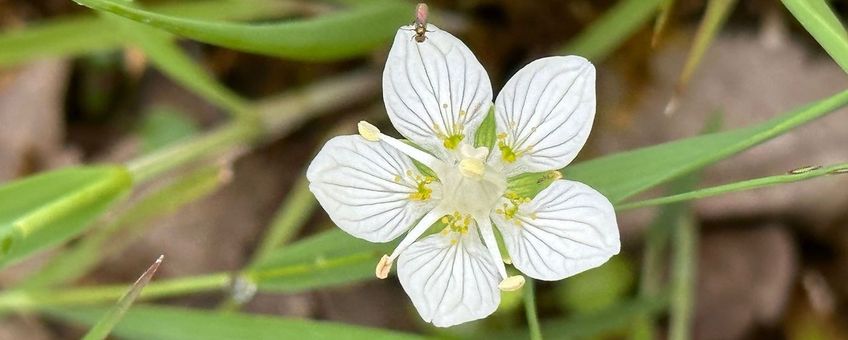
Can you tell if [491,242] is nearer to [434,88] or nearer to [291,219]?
[434,88]

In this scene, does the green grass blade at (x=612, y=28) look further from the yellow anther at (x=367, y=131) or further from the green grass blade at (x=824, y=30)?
the yellow anther at (x=367, y=131)

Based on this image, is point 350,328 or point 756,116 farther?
point 756,116

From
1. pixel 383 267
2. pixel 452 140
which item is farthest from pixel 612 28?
pixel 383 267

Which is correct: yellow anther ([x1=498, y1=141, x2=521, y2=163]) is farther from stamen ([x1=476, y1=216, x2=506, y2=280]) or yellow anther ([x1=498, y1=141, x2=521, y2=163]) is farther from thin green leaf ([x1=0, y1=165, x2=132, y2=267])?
thin green leaf ([x1=0, y1=165, x2=132, y2=267])

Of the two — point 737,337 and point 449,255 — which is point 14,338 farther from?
point 737,337

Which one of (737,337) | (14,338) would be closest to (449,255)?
(737,337)

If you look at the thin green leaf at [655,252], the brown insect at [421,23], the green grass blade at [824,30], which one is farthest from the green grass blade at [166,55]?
the green grass blade at [824,30]

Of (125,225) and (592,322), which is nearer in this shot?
(592,322)
